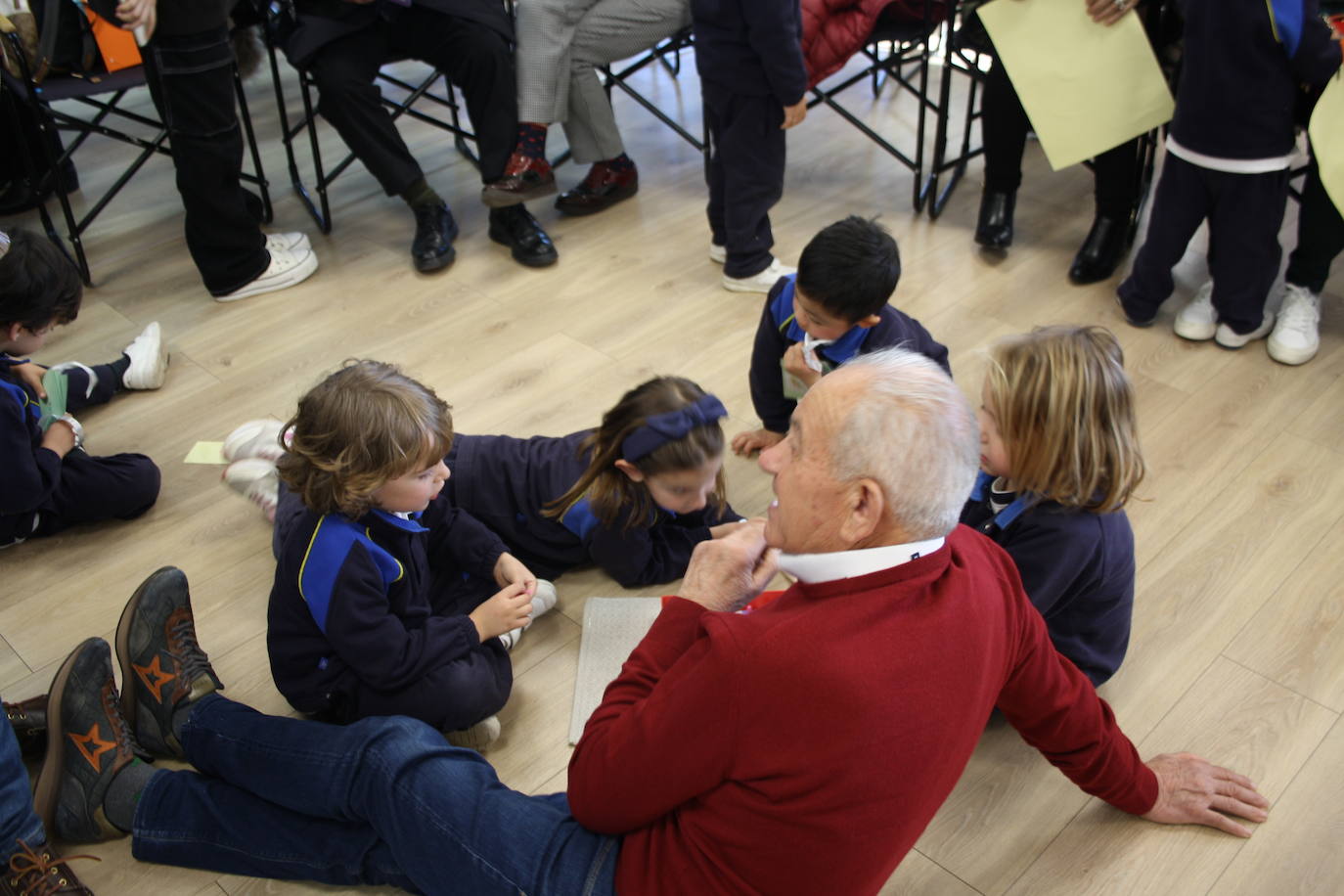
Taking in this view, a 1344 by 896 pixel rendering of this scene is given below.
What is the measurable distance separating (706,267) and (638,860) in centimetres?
217

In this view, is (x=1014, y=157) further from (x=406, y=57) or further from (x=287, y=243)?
(x=287, y=243)

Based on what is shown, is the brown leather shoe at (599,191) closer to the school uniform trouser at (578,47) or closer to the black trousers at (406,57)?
the school uniform trouser at (578,47)

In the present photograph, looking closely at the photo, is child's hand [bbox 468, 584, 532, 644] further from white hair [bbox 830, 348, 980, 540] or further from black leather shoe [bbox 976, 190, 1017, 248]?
black leather shoe [bbox 976, 190, 1017, 248]

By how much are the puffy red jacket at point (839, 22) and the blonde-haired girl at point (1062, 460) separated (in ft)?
6.08

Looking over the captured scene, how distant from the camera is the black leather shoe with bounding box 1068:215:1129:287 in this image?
2.99 metres

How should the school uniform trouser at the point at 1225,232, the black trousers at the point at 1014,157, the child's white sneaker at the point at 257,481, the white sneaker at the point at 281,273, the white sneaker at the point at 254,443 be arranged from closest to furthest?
the child's white sneaker at the point at 257,481, the white sneaker at the point at 254,443, the school uniform trouser at the point at 1225,232, the black trousers at the point at 1014,157, the white sneaker at the point at 281,273

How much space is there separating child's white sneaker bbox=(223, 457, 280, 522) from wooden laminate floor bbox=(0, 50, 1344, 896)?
0.04 meters

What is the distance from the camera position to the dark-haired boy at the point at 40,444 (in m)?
2.05

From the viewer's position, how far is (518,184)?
321cm

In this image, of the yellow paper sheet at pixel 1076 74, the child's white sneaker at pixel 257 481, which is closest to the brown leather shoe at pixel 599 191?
the yellow paper sheet at pixel 1076 74

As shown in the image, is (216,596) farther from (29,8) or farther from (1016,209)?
(1016,209)

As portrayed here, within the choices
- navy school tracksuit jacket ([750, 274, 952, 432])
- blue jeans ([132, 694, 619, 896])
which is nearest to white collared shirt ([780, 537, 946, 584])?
blue jeans ([132, 694, 619, 896])

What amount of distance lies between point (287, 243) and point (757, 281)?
1341mm

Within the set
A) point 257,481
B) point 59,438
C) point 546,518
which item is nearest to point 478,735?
point 546,518
